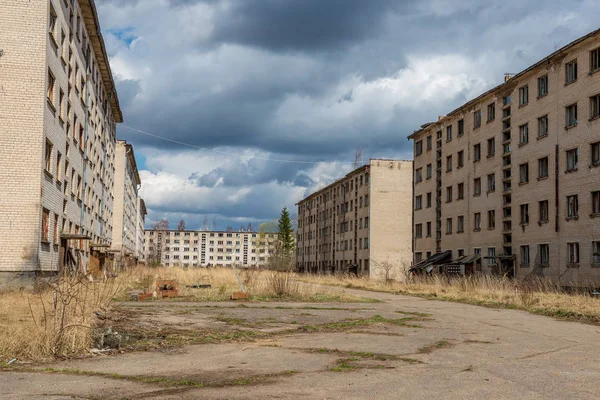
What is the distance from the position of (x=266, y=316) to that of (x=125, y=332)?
512cm

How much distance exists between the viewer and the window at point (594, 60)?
3297cm

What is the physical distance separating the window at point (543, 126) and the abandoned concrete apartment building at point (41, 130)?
86.3ft

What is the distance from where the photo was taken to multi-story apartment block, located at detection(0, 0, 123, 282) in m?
23.0

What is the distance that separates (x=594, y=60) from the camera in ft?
109

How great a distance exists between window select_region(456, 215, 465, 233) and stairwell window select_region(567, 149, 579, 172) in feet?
45.3

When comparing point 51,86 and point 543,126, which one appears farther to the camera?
point 543,126

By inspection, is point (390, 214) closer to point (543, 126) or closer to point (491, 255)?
point (491, 255)

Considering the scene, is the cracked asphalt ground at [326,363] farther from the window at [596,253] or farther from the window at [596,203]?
the window at [596,203]

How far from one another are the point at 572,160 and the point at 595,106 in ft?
11.1

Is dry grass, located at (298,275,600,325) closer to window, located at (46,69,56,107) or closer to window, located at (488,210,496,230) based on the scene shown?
window, located at (488,210,496,230)

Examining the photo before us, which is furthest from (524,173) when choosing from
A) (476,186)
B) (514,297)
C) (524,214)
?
(514,297)

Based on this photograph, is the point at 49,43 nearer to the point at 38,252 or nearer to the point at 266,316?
the point at 38,252

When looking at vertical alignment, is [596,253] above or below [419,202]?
below

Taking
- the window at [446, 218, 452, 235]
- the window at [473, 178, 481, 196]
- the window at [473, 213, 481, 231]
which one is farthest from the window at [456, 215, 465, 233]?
the window at [473, 178, 481, 196]
